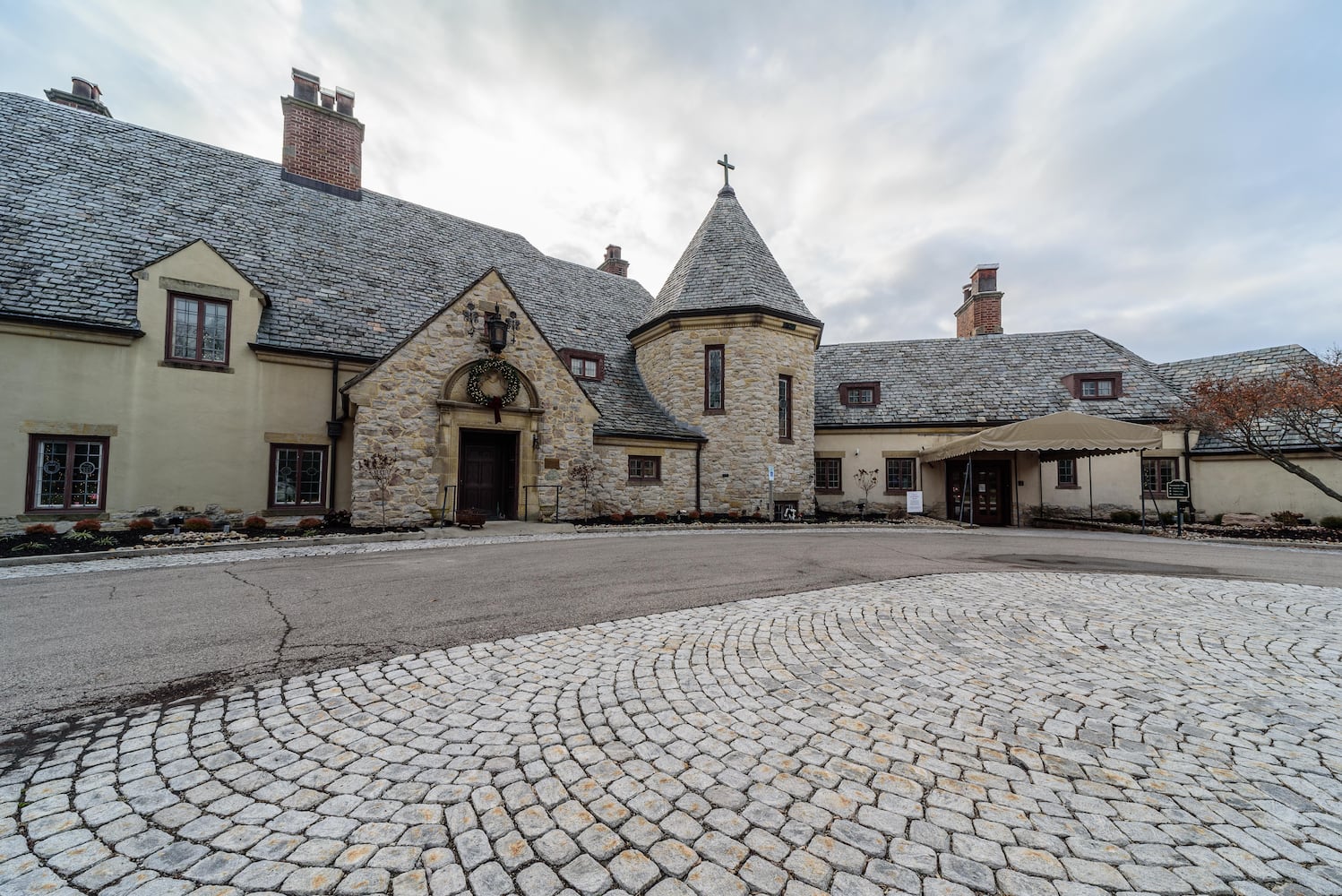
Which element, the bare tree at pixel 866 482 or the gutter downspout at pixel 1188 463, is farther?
the bare tree at pixel 866 482

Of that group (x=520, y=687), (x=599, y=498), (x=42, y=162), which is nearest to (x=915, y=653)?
(x=520, y=687)

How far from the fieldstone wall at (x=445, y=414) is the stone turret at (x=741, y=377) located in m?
4.65

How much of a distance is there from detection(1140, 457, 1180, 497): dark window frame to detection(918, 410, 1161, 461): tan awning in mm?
4992

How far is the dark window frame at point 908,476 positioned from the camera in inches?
784

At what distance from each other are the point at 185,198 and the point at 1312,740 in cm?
2268

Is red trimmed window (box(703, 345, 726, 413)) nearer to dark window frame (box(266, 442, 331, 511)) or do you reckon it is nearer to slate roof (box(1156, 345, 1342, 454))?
dark window frame (box(266, 442, 331, 511))

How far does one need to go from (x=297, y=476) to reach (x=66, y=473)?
13.0ft


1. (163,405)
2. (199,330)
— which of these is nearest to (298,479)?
(163,405)

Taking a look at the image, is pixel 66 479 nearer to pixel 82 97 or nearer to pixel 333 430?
pixel 333 430

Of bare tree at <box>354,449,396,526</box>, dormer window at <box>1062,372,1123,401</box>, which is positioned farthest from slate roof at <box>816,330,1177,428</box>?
bare tree at <box>354,449,396,526</box>

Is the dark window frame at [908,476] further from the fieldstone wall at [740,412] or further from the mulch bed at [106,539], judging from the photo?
the mulch bed at [106,539]

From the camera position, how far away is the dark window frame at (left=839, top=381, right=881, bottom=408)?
21422 mm

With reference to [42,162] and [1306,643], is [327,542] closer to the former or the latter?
[42,162]

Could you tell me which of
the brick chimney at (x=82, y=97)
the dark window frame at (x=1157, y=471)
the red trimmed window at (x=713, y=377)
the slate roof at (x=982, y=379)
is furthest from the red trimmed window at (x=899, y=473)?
the brick chimney at (x=82, y=97)
